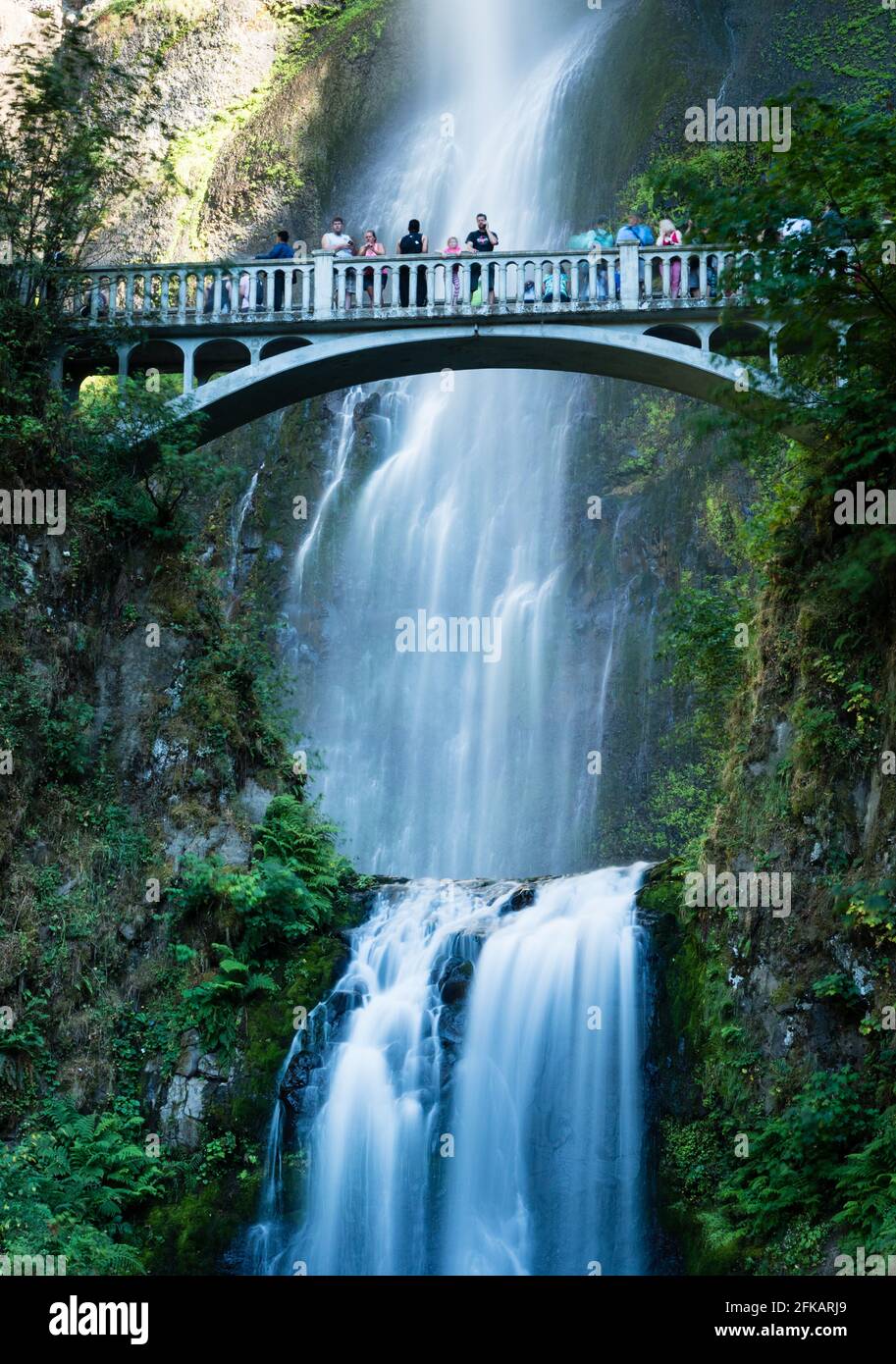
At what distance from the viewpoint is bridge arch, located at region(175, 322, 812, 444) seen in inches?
768

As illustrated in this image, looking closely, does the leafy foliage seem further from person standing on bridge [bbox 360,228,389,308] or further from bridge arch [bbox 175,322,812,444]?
person standing on bridge [bbox 360,228,389,308]

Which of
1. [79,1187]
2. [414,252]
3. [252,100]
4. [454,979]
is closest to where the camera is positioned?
[79,1187]

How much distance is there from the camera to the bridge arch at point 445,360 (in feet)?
64.0

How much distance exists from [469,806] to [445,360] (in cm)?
1077

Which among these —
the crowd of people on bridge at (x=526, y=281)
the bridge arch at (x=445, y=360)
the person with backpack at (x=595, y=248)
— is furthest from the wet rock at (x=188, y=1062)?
the person with backpack at (x=595, y=248)

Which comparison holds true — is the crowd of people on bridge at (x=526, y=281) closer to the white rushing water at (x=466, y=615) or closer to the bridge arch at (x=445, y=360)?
the bridge arch at (x=445, y=360)

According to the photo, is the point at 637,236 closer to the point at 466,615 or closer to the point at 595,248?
the point at 595,248

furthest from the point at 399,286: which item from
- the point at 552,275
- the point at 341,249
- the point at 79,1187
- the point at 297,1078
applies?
the point at 79,1187

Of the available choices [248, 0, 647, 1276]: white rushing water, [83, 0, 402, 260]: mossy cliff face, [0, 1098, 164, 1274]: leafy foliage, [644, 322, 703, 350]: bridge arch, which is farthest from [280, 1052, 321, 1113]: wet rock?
[83, 0, 402, 260]: mossy cliff face

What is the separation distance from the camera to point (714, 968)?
16.6 meters

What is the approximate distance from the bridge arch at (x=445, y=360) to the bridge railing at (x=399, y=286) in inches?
13.6

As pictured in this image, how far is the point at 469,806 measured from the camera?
29078 millimetres
